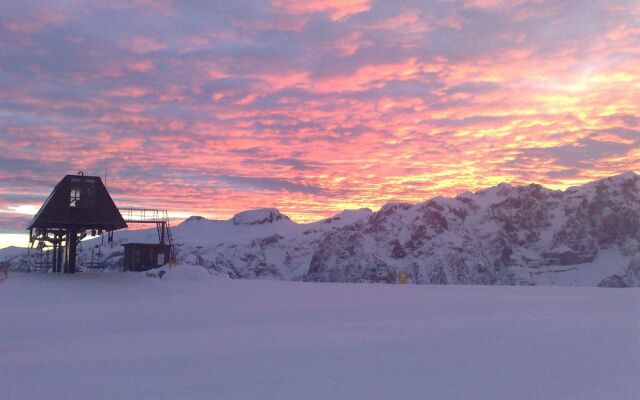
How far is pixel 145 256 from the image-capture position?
197ft

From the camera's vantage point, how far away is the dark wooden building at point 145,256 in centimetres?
5950

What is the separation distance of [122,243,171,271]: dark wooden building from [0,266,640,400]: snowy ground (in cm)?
3409

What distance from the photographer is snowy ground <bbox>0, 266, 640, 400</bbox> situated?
10.1m

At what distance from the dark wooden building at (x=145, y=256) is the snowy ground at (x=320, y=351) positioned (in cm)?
3409

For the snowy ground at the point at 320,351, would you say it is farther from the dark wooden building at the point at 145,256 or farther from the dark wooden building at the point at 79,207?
the dark wooden building at the point at 145,256

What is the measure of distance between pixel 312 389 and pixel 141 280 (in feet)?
121

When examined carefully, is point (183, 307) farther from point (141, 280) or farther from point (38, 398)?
point (141, 280)

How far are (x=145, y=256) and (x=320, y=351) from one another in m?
49.6

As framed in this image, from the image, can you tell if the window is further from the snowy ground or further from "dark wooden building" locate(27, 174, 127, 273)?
the snowy ground

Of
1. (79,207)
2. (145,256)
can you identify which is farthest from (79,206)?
(145,256)

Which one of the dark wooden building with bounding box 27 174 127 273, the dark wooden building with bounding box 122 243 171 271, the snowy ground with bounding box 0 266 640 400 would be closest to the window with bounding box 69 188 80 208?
the dark wooden building with bounding box 27 174 127 273

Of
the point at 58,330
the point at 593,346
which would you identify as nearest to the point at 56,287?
the point at 58,330

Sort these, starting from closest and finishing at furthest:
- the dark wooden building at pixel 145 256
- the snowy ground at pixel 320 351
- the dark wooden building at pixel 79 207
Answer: the snowy ground at pixel 320 351 → the dark wooden building at pixel 79 207 → the dark wooden building at pixel 145 256

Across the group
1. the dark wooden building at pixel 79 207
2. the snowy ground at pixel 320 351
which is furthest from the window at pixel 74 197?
the snowy ground at pixel 320 351
